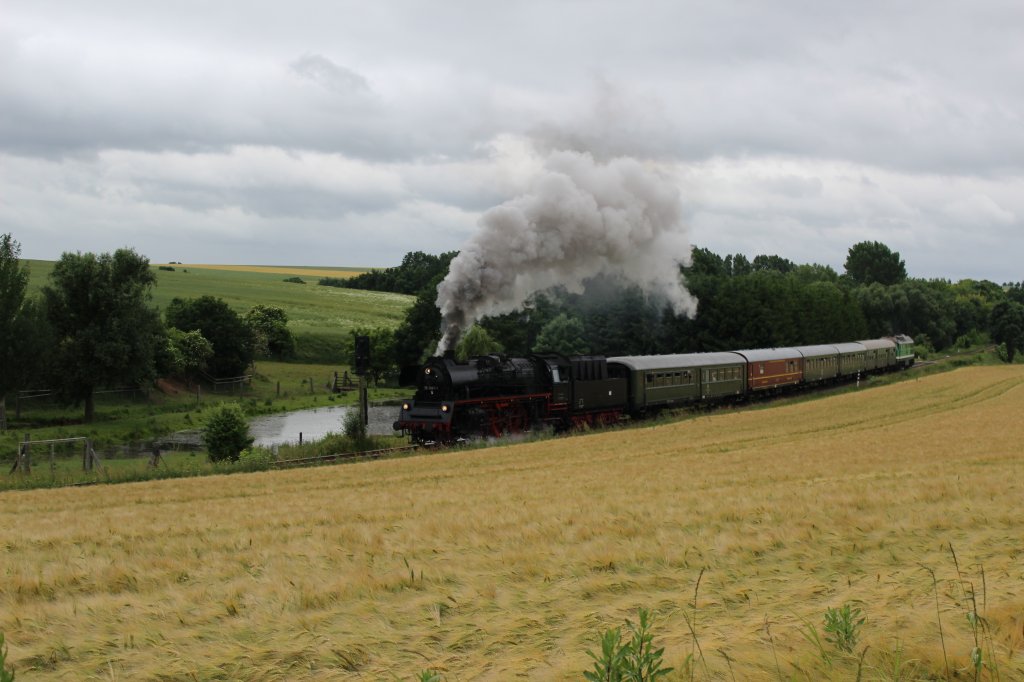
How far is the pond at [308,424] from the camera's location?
44997mm

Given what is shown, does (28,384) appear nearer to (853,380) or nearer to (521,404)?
(521,404)

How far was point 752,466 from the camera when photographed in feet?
66.2

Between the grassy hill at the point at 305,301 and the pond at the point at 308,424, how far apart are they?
34.3 m

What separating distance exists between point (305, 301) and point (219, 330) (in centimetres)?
5086

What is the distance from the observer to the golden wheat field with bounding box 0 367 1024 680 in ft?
18.1

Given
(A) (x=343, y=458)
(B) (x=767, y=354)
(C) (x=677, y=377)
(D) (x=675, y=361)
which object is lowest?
(A) (x=343, y=458)

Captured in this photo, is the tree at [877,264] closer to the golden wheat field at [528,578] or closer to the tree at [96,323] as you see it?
the tree at [96,323]

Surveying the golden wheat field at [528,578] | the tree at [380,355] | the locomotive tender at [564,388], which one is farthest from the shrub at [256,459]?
the tree at [380,355]

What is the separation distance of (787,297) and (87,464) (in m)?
60.6

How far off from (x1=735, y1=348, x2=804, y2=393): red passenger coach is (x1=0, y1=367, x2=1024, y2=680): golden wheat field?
31.4m

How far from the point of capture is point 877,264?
182 meters

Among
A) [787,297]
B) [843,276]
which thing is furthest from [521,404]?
[843,276]

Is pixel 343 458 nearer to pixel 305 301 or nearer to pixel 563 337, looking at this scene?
pixel 563 337

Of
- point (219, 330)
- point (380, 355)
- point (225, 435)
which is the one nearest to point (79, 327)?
point (219, 330)
